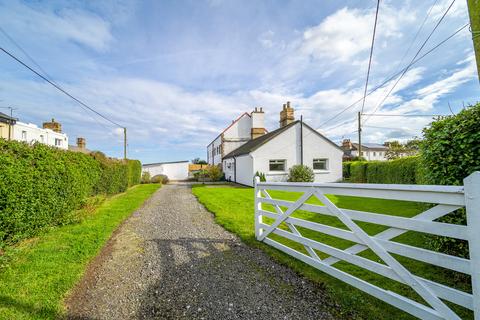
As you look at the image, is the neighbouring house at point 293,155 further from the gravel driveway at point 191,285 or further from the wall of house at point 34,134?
the wall of house at point 34,134

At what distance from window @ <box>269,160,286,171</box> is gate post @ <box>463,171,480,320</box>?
54.2 feet

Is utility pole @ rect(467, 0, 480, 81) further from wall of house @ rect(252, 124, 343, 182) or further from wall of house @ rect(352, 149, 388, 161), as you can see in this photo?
wall of house @ rect(352, 149, 388, 161)

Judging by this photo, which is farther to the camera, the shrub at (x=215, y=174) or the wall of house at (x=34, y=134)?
the shrub at (x=215, y=174)

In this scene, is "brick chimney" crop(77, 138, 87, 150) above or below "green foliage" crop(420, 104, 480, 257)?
above

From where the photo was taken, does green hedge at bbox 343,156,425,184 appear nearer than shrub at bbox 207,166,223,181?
Yes

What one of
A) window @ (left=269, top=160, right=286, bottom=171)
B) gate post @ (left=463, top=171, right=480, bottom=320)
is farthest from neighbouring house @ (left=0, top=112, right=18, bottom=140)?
gate post @ (left=463, top=171, right=480, bottom=320)

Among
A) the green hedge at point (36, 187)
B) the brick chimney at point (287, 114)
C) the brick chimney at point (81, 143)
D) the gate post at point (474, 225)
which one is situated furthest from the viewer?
the brick chimney at point (81, 143)

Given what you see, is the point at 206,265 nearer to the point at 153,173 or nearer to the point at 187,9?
the point at 187,9

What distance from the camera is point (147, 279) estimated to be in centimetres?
330

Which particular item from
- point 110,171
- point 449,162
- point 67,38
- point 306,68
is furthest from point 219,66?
point 449,162

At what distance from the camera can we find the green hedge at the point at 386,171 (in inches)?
412

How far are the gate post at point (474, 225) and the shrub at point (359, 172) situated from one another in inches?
681

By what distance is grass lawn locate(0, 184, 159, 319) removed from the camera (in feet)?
8.34

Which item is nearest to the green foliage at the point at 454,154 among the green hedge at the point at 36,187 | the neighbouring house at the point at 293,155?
the green hedge at the point at 36,187
